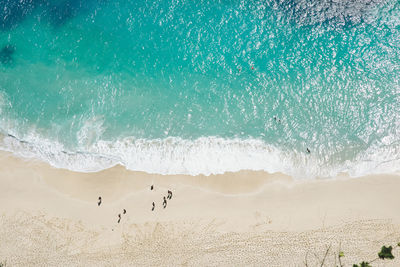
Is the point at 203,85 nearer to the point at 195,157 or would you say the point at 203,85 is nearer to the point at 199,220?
the point at 195,157

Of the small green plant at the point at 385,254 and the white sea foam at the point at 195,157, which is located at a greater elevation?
the white sea foam at the point at 195,157

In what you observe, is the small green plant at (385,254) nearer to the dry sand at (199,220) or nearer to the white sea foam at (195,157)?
the dry sand at (199,220)

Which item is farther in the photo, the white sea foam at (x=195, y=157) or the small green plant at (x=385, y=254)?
the white sea foam at (x=195, y=157)

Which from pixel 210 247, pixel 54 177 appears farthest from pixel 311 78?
pixel 54 177

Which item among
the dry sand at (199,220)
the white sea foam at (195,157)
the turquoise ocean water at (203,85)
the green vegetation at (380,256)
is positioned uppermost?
the turquoise ocean water at (203,85)

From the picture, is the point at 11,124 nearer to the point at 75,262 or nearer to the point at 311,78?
the point at 75,262

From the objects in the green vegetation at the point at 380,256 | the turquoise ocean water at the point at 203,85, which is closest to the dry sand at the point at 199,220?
the green vegetation at the point at 380,256

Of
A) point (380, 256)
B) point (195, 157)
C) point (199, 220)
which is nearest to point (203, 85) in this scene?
point (195, 157)
